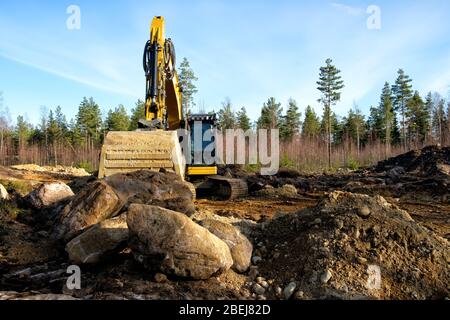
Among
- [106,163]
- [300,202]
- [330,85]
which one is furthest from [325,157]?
[106,163]

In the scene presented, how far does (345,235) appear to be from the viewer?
422 cm

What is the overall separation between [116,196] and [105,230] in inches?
46.6

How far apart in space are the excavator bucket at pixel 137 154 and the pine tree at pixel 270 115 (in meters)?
42.5

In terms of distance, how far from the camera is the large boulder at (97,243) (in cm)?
422

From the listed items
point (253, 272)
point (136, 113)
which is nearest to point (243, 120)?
point (136, 113)

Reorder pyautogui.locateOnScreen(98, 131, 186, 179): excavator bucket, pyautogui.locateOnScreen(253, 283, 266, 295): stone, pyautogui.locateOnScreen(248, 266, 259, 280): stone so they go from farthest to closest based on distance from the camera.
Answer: pyautogui.locateOnScreen(98, 131, 186, 179): excavator bucket < pyautogui.locateOnScreen(248, 266, 259, 280): stone < pyautogui.locateOnScreen(253, 283, 266, 295): stone

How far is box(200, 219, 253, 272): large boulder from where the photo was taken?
13.6 feet

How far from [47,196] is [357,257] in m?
5.36

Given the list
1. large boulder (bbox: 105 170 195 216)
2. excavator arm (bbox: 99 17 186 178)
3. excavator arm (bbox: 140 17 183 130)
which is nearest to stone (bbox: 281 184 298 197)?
excavator arm (bbox: 140 17 183 130)

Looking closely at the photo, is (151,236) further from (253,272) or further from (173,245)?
(253,272)

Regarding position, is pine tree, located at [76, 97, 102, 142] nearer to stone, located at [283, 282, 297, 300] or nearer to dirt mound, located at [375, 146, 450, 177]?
dirt mound, located at [375, 146, 450, 177]

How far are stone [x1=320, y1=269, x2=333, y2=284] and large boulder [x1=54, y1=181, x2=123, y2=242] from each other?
2.94m

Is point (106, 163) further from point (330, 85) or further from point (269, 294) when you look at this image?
point (330, 85)

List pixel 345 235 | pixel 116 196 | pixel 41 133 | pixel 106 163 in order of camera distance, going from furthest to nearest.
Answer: pixel 41 133 < pixel 106 163 < pixel 116 196 < pixel 345 235
